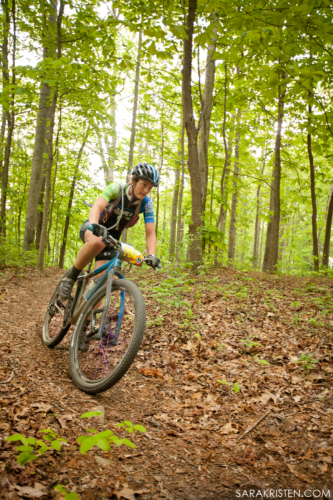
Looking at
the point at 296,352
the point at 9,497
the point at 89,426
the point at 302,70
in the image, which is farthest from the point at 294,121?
the point at 9,497

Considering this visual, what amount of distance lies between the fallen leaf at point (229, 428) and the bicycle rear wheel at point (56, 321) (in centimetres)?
221

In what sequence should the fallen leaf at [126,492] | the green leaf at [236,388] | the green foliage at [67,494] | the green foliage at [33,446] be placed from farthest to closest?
1. the green leaf at [236,388]
2. the fallen leaf at [126,492]
3. the green foliage at [33,446]
4. the green foliage at [67,494]

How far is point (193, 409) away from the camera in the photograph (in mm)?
2957

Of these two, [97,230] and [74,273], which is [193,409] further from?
[74,273]

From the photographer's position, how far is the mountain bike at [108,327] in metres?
2.68

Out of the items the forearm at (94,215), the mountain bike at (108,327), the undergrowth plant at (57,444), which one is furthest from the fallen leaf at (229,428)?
the forearm at (94,215)

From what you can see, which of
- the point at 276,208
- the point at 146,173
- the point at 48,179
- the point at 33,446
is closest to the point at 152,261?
the point at 146,173

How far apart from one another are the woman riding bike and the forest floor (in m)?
1.37

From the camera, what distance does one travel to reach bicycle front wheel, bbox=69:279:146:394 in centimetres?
266

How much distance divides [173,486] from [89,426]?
2.45 feet

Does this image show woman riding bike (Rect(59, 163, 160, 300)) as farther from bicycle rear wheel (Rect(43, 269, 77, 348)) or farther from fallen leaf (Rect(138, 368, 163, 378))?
fallen leaf (Rect(138, 368, 163, 378))

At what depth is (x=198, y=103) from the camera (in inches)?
408

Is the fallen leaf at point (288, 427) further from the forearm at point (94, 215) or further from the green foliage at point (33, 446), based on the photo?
the forearm at point (94, 215)

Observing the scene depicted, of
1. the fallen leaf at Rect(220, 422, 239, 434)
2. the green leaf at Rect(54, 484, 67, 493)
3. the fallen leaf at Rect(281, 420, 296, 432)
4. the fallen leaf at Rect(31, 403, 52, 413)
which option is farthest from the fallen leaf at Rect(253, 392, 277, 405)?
the green leaf at Rect(54, 484, 67, 493)
